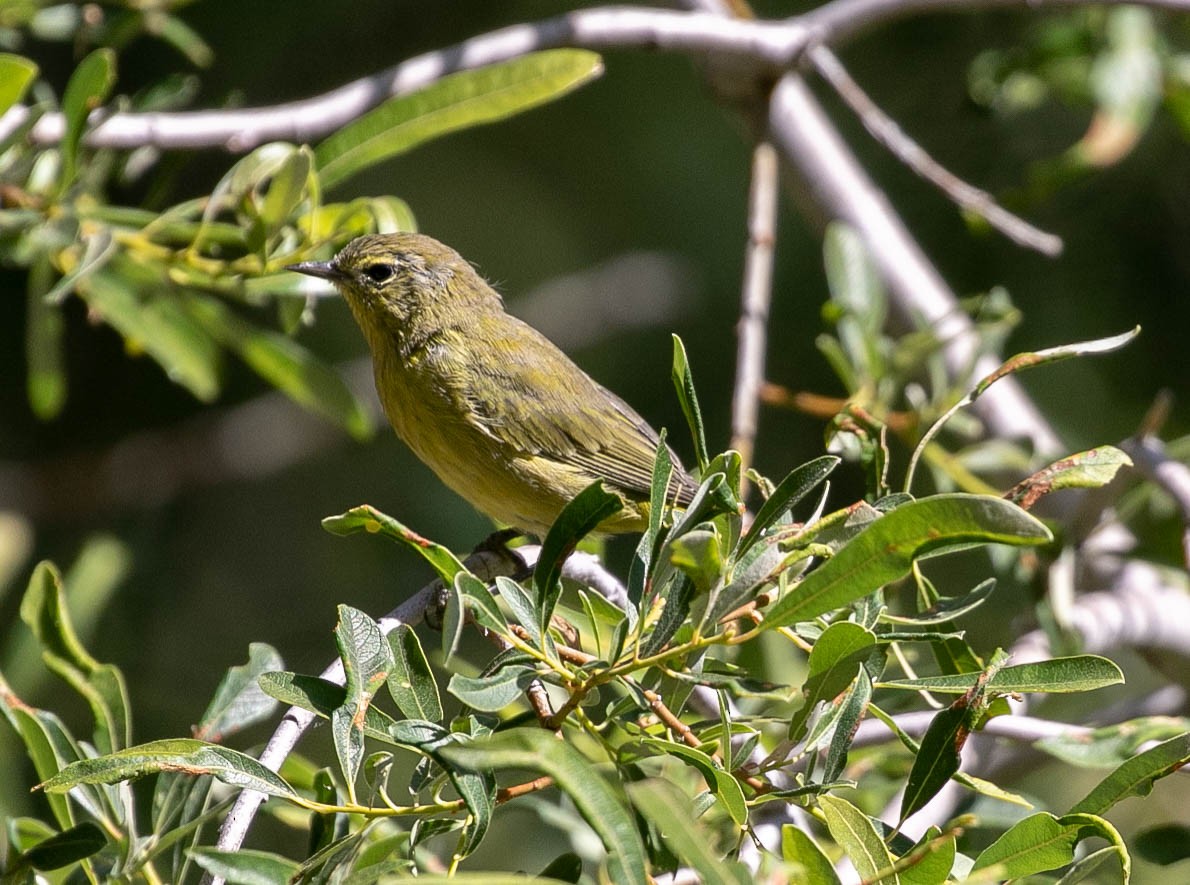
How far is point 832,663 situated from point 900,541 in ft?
0.97

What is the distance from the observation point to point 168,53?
5863 millimetres

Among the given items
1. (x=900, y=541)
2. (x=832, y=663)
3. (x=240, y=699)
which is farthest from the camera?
(x=240, y=699)

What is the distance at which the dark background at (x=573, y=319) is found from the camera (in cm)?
580

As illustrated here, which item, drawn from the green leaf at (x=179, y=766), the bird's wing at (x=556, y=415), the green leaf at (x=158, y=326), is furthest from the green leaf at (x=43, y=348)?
the green leaf at (x=179, y=766)

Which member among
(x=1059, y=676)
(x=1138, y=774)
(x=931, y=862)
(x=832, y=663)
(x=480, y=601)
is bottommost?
(x=1138, y=774)

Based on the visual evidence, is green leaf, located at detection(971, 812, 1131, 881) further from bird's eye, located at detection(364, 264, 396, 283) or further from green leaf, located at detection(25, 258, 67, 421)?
green leaf, located at detection(25, 258, 67, 421)

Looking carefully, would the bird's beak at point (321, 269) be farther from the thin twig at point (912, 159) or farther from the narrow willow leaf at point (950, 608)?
the narrow willow leaf at point (950, 608)

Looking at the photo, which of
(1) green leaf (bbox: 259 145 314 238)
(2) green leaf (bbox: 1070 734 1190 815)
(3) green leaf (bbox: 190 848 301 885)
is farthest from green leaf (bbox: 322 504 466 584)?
(1) green leaf (bbox: 259 145 314 238)

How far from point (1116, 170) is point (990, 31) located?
888 millimetres

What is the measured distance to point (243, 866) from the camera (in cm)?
183

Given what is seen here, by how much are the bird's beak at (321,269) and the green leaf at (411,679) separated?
172 centimetres

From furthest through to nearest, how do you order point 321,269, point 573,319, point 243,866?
point 573,319, point 321,269, point 243,866

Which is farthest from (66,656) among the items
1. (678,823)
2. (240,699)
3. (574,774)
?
(678,823)

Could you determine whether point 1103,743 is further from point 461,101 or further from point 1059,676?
point 461,101
